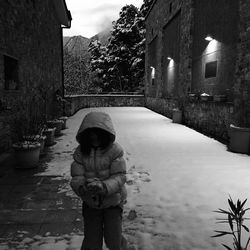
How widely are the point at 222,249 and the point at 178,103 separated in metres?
10.4

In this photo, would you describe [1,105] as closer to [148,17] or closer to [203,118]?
[203,118]

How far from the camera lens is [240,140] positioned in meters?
6.29

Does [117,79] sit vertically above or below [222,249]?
above

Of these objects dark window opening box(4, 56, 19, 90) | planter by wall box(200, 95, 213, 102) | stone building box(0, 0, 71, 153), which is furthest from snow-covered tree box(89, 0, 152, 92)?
dark window opening box(4, 56, 19, 90)

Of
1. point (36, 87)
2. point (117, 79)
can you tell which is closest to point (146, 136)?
point (36, 87)

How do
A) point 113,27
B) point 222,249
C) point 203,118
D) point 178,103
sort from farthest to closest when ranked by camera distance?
point 113,27, point 178,103, point 203,118, point 222,249

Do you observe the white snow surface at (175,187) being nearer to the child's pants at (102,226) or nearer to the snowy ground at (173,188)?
the snowy ground at (173,188)

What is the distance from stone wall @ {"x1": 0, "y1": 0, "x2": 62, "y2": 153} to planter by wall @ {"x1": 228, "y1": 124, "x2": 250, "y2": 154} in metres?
5.24

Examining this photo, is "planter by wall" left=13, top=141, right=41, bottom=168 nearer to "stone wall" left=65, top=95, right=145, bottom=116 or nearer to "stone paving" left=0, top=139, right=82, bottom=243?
"stone paving" left=0, top=139, right=82, bottom=243

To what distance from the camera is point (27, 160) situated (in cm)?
480

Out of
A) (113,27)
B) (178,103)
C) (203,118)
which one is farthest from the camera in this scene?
(113,27)

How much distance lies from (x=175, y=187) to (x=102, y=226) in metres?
2.28

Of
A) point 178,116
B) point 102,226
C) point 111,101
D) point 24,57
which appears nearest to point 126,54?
point 111,101

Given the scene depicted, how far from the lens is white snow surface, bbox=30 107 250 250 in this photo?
2.69m
